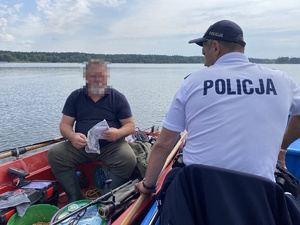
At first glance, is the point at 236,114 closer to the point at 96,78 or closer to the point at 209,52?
the point at 209,52

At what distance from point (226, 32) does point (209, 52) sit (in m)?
0.17

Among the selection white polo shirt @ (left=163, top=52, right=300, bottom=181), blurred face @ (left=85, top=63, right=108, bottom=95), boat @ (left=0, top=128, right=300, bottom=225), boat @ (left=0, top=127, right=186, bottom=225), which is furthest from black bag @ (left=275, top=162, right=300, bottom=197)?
blurred face @ (left=85, top=63, right=108, bottom=95)

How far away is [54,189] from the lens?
8.97 feet

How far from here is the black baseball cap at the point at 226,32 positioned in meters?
1.81

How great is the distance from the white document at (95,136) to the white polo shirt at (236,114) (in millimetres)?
1292

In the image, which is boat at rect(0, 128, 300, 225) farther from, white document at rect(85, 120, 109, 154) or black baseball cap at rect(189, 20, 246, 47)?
black baseball cap at rect(189, 20, 246, 47)

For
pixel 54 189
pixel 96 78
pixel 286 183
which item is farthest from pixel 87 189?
pixel 286 183

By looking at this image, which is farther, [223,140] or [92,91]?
[92,91]

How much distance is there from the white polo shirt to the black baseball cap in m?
0.19

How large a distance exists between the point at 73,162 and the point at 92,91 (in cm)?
78

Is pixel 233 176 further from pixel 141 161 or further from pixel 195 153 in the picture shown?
pixel 141 161

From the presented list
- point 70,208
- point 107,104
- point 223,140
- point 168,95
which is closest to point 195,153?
point 223,140

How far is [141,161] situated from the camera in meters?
2.85

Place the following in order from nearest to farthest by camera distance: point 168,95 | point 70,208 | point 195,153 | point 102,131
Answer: point 195,153 → point 70,208 → point 102,131 → point 168,95
